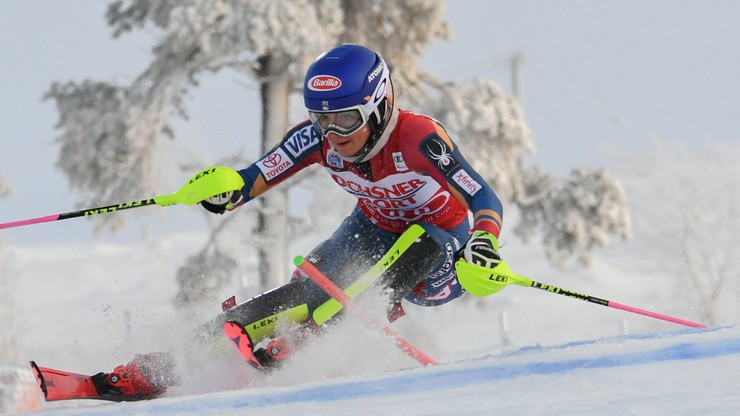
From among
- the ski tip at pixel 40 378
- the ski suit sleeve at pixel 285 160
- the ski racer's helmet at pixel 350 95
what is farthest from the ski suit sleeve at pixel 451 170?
the ski tip at pixel 40 378

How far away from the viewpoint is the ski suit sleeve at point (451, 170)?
451 cm

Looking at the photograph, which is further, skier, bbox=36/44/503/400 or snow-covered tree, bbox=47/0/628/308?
snow-covered tree, bbox=47/0/628/308

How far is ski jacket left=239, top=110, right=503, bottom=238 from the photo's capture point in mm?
4590

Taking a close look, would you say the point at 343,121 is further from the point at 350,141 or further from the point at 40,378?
the point at 40,378

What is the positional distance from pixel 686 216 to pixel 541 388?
96.3ft

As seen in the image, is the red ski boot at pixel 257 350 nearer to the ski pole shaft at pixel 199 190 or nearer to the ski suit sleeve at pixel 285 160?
the ski pole shaft at pixel 199 190

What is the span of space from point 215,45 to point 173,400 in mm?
11231

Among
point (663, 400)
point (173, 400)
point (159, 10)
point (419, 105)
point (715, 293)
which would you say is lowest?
point (715, 293)

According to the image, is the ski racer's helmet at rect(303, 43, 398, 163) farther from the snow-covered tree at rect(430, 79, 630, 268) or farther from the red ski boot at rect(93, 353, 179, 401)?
the snow-covered tree at rect(430, 79, 630, 268)

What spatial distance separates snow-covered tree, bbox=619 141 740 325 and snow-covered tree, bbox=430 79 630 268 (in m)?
13.0

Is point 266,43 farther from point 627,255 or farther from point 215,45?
point 627,255

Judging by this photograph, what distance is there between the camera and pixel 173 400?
12.1ft

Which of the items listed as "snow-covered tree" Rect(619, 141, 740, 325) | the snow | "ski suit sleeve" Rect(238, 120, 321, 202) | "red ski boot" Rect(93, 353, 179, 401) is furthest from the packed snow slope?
"snow-covered tree" Rect(619, 141, 740, 325)

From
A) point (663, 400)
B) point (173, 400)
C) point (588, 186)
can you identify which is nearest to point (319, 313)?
point (173, 400)
